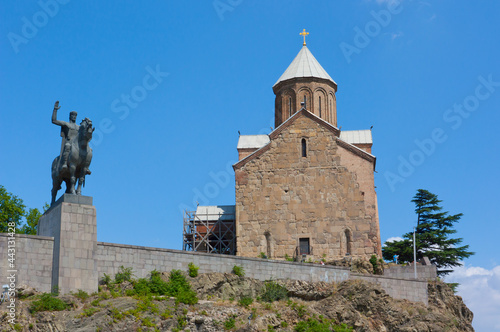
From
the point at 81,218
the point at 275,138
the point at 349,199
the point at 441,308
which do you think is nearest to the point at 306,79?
the point at 275,138

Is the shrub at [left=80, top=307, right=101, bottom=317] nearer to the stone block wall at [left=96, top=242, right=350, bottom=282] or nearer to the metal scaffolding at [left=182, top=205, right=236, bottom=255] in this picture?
the stone block wall at [left=96, top=242, right=350, bottom=282]

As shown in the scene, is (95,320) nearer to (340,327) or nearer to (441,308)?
(340,327)

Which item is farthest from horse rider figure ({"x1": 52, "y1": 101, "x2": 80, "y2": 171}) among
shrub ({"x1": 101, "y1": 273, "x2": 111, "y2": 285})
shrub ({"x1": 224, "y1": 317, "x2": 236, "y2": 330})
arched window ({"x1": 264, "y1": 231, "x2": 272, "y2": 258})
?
arched window ({"x1": 264, "y1": 231, "x2": 272, "y2": 258})

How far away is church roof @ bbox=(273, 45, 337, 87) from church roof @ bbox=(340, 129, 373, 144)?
3089mm

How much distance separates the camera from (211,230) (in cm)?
3678

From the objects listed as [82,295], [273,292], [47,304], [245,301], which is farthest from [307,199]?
[47,304]

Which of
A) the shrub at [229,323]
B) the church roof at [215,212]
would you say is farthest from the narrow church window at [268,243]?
the shrub at [229,323]

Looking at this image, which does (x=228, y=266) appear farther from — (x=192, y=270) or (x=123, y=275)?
(x=123, y=275)

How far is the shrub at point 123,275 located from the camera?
22234 millimetres

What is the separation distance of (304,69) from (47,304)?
24.6 m

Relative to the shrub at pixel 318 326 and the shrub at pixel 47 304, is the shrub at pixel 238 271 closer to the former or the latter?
the shrub at pixel 318 326

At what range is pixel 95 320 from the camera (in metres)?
20.0

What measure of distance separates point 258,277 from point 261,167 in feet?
34.0

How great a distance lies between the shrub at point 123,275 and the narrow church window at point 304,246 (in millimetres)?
12474
